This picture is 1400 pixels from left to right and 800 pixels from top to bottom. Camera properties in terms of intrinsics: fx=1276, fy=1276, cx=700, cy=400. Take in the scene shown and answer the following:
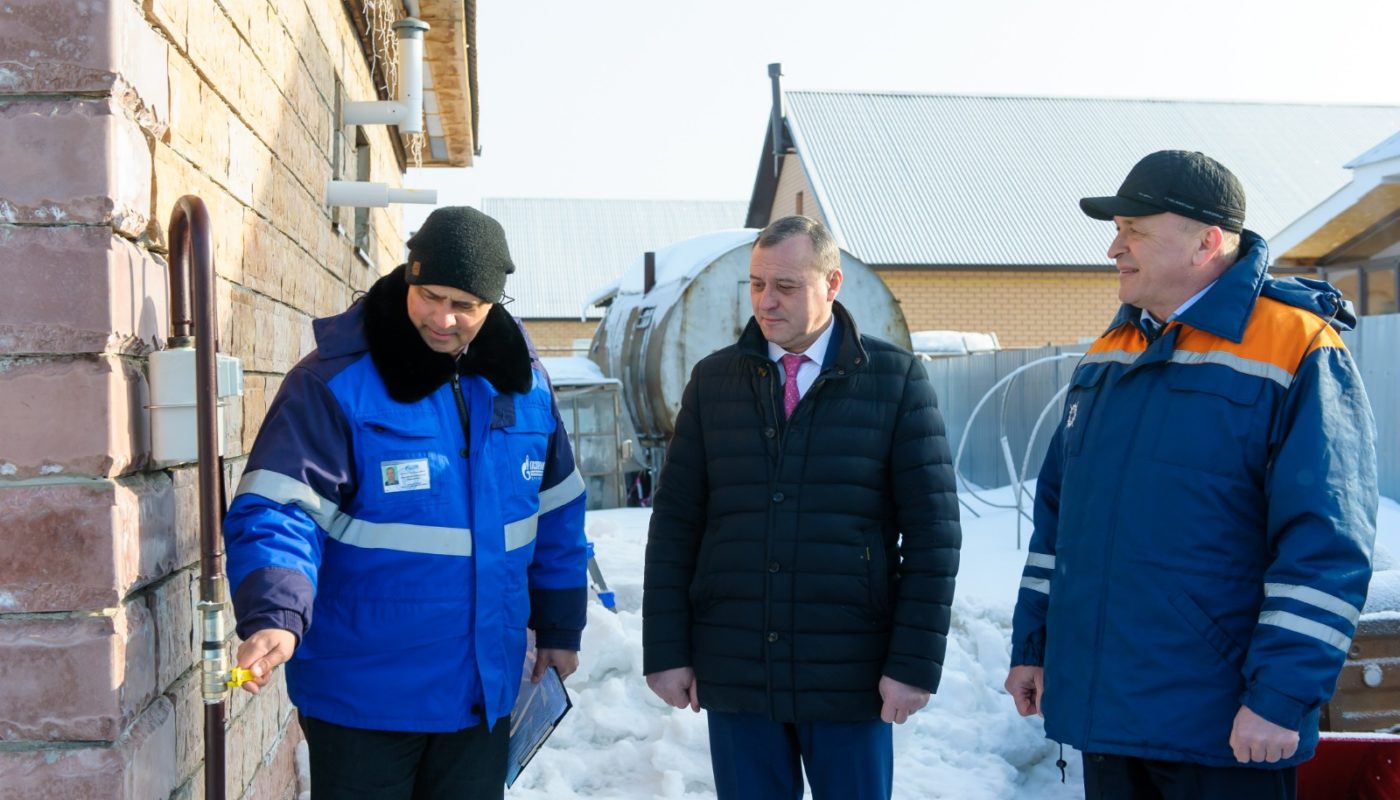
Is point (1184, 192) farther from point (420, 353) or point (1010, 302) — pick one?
point (1010, 302)

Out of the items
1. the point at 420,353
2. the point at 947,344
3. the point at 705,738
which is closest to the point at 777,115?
the point at 947,344

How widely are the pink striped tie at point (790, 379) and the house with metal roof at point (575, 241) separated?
110 ft

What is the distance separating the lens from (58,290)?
2209 mm

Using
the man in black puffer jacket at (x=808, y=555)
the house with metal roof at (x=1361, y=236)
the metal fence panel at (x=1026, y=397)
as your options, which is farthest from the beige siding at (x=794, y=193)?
the man in black puffer jacket at (x=808, y=555)

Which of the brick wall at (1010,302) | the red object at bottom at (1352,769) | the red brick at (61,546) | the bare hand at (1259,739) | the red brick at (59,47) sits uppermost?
the brick wall at (1010,302)

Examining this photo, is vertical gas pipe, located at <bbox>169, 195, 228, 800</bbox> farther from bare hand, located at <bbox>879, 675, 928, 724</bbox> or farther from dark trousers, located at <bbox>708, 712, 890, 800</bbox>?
bare hand, located at <bbox>879, 675, 928, 724</bbox>

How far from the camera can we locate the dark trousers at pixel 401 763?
279 cm

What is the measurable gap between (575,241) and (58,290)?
40.5 m

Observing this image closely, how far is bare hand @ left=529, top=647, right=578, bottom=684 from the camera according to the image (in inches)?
129

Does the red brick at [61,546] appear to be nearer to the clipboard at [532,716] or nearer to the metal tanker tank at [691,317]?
the clipboard at [532,716]

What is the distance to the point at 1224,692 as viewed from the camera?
2633mm

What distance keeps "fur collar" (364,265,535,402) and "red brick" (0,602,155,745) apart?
2.68 feet

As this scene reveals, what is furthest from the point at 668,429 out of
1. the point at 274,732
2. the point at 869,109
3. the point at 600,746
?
the point at 869,109

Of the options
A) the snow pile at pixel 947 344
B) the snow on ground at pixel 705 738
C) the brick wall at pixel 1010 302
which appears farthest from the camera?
the brick wall at pixel 1010 302
